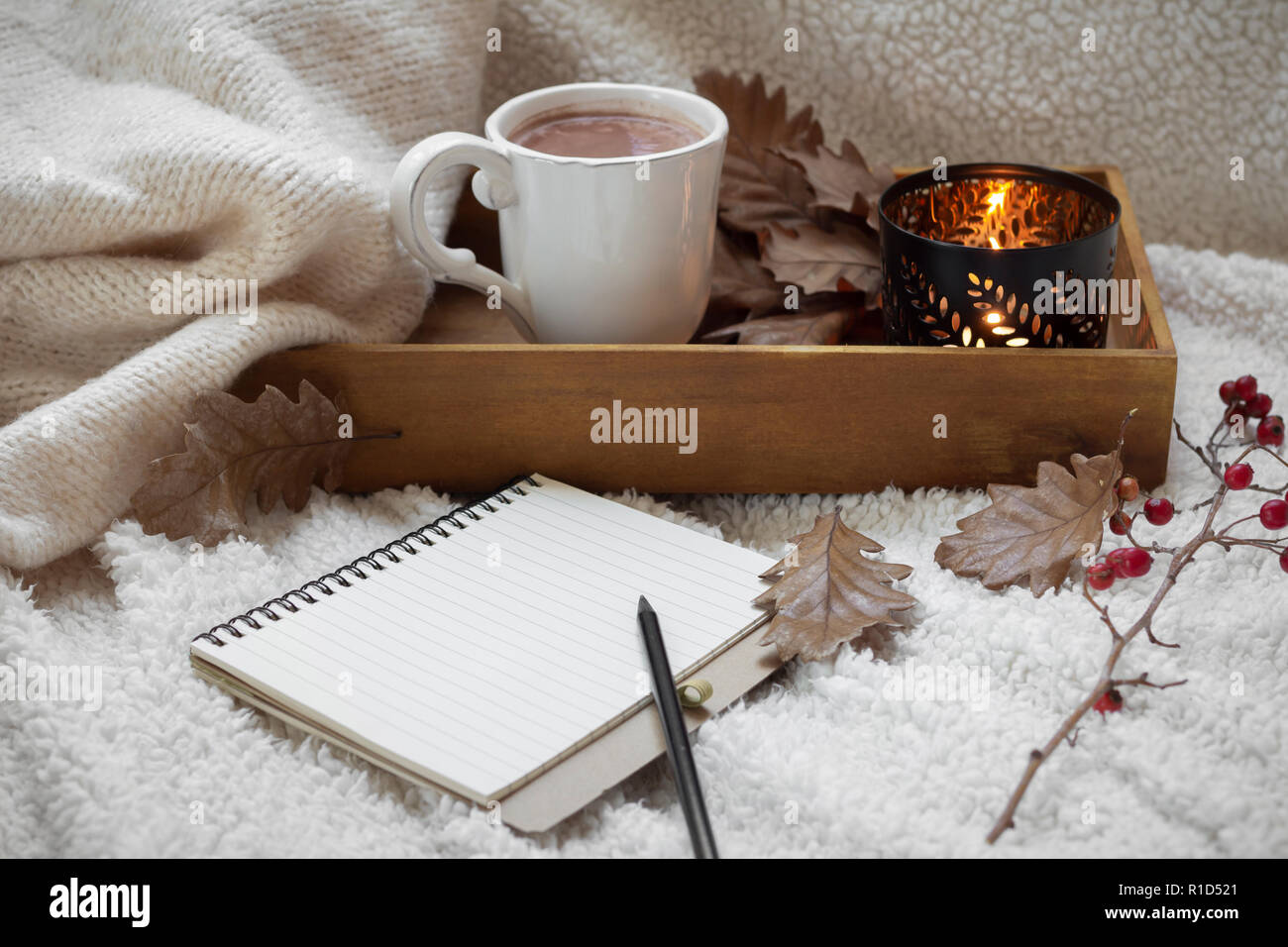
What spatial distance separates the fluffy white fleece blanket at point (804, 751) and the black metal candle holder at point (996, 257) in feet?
0.47

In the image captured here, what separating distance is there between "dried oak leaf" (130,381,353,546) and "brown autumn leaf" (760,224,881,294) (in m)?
0.29

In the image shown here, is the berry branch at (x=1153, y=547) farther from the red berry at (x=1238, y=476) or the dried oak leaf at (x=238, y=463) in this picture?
the dried oak leaf at (x=238, y=463)

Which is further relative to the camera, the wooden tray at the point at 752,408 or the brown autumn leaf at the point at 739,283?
the brown autumn leaf at the point at 739,283

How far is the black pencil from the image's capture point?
0.45 meters

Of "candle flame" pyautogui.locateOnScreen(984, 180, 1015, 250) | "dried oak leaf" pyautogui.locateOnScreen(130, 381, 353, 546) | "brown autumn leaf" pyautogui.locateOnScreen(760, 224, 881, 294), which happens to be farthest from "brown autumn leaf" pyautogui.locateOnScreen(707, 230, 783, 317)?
"dried oak leaf" pyautogui.locateOnScreen(130, 381, 353, 546)

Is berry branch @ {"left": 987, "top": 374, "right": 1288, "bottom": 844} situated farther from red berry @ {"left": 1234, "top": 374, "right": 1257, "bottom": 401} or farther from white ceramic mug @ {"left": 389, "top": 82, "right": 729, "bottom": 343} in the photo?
white ceramic mug @ {"left": 389, "top": 82, "right": 729, "bottom": 343}

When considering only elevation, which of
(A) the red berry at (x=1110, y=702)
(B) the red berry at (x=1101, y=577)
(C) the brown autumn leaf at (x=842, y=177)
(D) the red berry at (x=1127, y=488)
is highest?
(C) the brown autumn leaf at (x=842, y=177)

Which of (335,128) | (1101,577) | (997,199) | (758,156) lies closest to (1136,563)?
(1101,577)

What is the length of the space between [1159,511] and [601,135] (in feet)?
1.28

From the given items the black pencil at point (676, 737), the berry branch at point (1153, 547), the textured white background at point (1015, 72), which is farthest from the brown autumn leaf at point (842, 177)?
the black pencil at point (676, 737)

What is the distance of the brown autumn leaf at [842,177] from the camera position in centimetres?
76

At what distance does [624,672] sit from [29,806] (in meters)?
0.26
